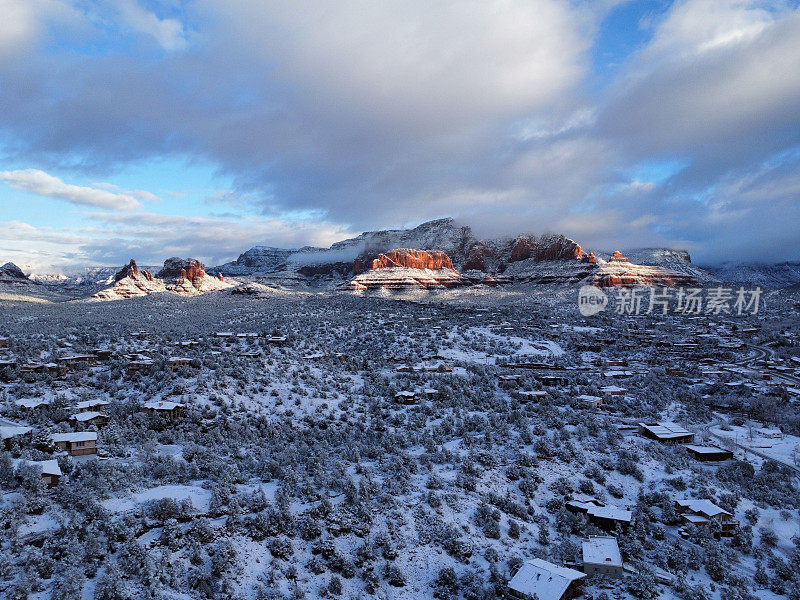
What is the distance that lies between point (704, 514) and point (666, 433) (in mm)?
8398

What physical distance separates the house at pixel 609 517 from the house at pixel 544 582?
3676mm

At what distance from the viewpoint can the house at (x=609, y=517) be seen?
17.4 meters

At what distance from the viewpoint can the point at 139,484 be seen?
54.7ft

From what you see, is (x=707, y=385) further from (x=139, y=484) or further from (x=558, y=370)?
(x=139, y=484)

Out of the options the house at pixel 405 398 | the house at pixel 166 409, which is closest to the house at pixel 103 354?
the house at pixel 166 409

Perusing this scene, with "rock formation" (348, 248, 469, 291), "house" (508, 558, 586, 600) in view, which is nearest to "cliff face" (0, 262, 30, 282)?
"rock formation" (348, 248, 469, 291)

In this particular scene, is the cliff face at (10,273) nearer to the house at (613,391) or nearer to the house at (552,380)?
the house at (552,380)

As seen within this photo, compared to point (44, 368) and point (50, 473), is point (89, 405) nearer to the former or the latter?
point (44, 368)

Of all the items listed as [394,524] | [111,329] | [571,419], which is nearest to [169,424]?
[394,524]

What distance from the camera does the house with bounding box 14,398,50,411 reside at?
22.2 m

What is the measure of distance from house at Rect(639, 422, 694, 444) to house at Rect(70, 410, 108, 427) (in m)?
27.8

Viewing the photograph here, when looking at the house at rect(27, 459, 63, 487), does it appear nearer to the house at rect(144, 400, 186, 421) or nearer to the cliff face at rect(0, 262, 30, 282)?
the house at rect(144, 400, 186, 421)

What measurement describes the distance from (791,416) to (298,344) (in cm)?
3662

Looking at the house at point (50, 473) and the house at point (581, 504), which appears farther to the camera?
the house at point (581, 504)
